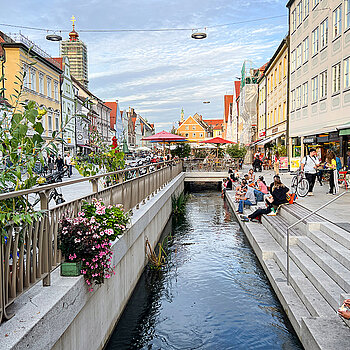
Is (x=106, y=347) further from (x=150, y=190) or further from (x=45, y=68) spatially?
(x=45, y=68)

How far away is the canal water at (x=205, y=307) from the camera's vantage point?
612cm

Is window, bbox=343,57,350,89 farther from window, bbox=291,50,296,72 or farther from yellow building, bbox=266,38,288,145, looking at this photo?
yellow building, bbox=266,38,288,145

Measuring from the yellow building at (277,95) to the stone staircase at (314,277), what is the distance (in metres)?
25.5

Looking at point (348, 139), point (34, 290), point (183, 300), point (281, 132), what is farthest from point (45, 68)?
point (34, 290)

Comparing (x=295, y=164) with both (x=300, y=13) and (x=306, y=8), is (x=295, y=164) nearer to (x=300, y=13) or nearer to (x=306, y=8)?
(x=306, y=8)

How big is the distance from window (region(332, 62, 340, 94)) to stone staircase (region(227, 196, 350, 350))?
12.2 m

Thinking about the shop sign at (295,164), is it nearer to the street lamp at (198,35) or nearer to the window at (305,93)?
the window at (305,93)

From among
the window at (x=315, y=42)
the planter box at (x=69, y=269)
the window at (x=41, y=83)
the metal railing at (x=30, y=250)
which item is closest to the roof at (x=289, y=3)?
the window at (x=315, y=42)

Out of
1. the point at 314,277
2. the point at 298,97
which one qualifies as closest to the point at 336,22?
the point at 298,97

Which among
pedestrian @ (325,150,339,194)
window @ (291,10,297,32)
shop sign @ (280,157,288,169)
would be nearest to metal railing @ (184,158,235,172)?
shop sign @ (280,157,288,169)

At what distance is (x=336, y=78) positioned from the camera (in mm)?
20609

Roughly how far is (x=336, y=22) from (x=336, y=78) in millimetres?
2799

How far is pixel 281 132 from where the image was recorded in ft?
117

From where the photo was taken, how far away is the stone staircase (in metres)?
4.95
